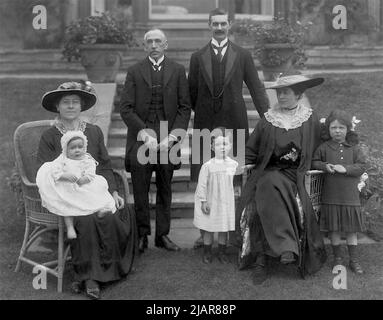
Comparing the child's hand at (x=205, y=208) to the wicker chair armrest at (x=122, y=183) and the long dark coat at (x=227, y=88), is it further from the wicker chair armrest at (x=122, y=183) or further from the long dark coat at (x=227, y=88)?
the long dark coat at (x=227, y=88)

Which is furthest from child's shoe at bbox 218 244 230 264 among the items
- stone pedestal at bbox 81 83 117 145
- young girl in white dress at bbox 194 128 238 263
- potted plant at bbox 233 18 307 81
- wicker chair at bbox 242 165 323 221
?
potted plant at bbox 233 18 307 81

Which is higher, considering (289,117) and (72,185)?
(289,117)

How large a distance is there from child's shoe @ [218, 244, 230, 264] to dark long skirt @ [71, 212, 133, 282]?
30.7 inches

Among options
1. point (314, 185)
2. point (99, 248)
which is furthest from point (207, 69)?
point (99, 248)

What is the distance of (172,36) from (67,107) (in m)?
5.47

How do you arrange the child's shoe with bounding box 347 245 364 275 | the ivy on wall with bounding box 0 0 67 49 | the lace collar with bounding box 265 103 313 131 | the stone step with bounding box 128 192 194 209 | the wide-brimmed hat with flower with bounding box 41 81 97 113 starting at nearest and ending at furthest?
1. the wide-brimmed hat with flower with bounding box 41 81 97 113
2. the child's shoe with bounding box 347 245 364 275
3. the lace collar with bounding box 265 103 313 131
4. the stone step with bounding box 128 192 194 209
5. the ivy on wall with bounding box 0 0 67 49

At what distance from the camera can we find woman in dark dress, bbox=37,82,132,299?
4.43 meters

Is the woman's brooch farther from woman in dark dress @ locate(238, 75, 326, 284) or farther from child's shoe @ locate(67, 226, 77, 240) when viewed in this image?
child's shoe @ locate(67, 226, 77, 240)

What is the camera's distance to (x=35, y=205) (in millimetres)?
4793

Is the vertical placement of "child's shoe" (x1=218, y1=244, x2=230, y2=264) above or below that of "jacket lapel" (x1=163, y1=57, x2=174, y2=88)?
below

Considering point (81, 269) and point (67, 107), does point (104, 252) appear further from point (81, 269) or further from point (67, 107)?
point (67, 107)

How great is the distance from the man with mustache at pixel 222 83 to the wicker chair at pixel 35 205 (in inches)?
30.0

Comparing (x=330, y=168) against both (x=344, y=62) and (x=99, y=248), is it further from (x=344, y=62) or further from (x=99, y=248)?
(x=344, y=62)

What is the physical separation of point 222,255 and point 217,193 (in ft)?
1.71
